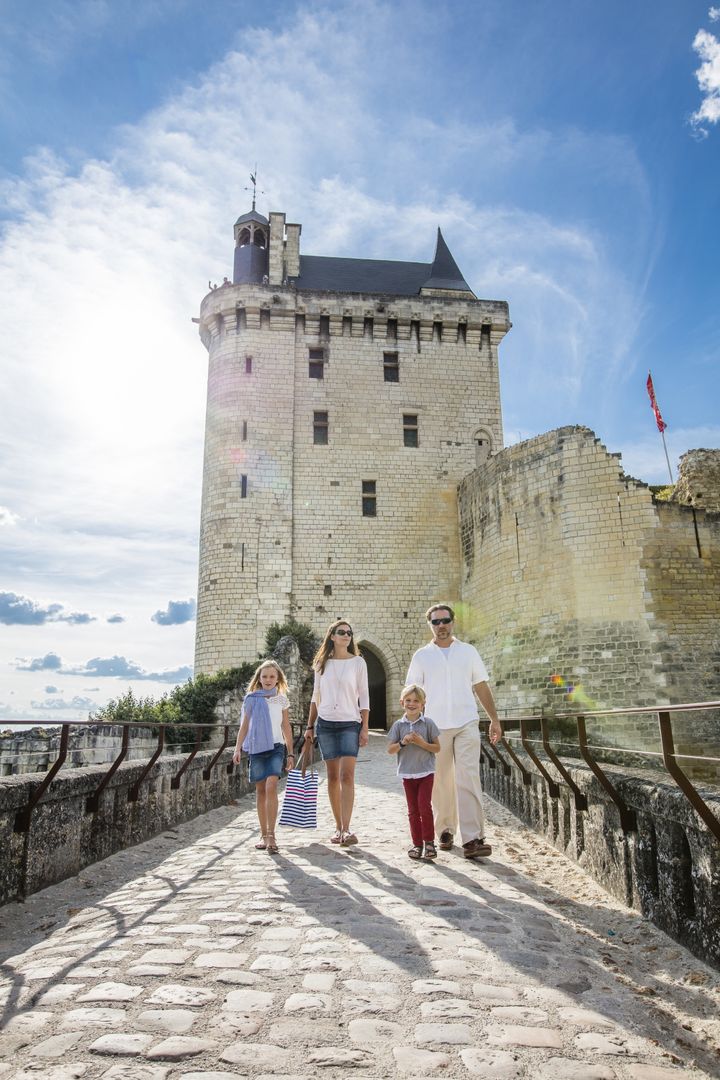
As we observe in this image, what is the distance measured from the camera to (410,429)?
67.2ft

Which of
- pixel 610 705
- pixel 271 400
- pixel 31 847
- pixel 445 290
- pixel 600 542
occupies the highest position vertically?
pixel 445 290

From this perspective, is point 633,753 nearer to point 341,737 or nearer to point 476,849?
point 476,849

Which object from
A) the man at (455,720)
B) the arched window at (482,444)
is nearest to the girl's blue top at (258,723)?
the man at (455,720)

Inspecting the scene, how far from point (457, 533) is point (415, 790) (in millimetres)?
15373

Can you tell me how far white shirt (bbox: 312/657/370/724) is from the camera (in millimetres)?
4773

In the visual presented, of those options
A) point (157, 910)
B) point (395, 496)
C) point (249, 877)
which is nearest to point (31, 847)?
point (157, 910)

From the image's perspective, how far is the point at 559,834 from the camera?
503 centimetres

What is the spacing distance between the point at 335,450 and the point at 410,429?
2241 mm

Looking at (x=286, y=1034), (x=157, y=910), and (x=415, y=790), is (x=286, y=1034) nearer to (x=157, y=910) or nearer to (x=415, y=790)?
(x=157, y=910)

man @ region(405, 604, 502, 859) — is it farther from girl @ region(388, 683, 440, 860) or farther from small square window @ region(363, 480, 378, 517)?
small square window @ region(363, 480, 378, 517)

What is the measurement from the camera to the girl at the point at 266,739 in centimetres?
480

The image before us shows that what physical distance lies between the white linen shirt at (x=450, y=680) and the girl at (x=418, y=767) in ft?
0.31

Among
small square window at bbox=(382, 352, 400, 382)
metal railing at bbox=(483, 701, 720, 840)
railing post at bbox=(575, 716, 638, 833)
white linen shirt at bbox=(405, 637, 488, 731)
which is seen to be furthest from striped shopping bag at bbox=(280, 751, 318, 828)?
small square window at bbox=(382, 352, 400, 382)

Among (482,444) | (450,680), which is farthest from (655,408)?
(450,680)
